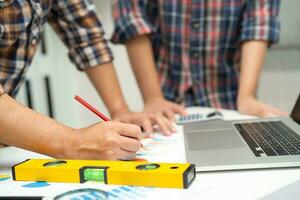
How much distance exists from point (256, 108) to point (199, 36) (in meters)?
0.29

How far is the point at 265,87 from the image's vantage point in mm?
1792

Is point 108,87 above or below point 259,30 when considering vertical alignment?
below

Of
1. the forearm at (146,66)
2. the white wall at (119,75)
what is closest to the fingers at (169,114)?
the forearm at (146,66)

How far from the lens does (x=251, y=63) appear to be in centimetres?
125

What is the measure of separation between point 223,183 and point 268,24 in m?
0.82

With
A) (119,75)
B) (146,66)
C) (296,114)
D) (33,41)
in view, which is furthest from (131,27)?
(119,75)

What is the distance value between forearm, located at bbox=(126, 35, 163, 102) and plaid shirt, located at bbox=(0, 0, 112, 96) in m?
0.19

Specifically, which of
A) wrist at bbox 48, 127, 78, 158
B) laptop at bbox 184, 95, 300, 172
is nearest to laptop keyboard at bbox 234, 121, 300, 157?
laptop at bbox 184, 95, 300, 172

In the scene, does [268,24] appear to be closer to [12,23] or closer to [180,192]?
[12,23]

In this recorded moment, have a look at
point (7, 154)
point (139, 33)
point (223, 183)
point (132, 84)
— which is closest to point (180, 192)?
point (223, 183)

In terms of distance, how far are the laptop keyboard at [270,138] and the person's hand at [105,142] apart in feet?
0.62

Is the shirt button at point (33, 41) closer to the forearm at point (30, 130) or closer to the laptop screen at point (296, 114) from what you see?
the forearm at point (30, 130)

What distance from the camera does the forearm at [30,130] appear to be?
64cm

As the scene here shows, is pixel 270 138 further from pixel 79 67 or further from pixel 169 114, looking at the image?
pixel 79 67
